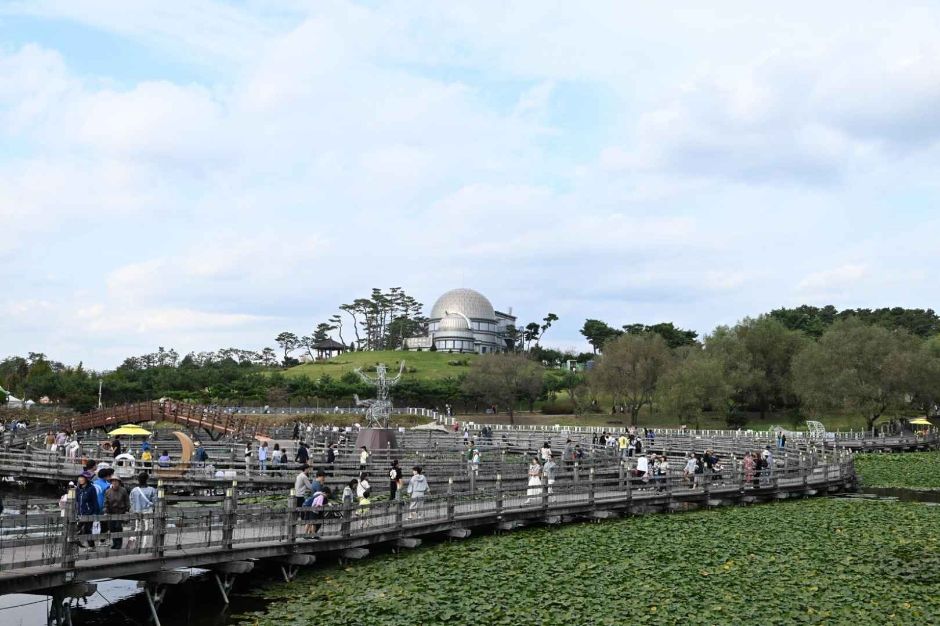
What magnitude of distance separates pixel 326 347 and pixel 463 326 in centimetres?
2824

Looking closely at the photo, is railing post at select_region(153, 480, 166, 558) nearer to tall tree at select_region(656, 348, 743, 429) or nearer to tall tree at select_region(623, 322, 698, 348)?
tall tree at select_region(656, 348, 743, 429)

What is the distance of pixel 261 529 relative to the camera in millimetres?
19141

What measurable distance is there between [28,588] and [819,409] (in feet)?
249

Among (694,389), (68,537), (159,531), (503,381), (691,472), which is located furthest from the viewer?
(503,381)

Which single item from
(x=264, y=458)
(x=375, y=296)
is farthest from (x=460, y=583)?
(x=375, y=296)

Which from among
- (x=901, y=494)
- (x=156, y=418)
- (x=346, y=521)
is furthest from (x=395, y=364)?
(x=346, y=521)

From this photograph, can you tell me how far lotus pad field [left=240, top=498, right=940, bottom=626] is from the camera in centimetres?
1559

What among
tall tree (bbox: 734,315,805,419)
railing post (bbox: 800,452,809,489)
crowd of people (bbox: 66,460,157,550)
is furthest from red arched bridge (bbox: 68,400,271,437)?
tall tree (bbox: 734,315,805,419)

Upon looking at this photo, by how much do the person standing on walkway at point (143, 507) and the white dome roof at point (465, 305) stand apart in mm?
161637

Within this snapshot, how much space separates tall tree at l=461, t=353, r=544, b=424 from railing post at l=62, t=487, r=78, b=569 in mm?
83130

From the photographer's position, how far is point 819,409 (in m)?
78.5

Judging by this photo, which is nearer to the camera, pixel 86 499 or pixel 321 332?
pixel 86 499

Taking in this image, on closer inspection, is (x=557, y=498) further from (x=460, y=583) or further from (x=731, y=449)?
(x=731, y=449)

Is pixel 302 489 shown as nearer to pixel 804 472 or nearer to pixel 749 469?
pixel 749 469
